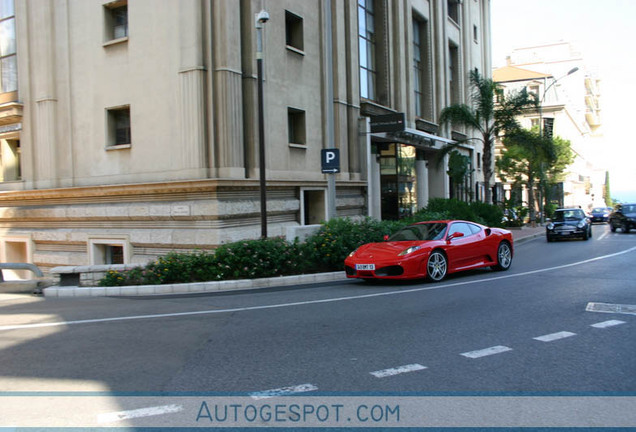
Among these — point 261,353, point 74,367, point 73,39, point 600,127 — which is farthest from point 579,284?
point 600,127

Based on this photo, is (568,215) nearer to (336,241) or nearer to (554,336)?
(336,241)

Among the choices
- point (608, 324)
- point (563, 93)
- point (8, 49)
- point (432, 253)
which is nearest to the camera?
point (608, 324)

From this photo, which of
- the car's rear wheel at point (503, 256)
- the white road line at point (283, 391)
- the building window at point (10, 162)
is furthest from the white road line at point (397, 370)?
the building window at point (10, 162)

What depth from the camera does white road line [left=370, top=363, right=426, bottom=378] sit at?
5.21m

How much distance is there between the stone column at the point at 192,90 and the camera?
50.9 ft

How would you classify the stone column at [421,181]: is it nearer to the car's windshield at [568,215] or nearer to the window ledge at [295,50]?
the car's windshield at [568,215]

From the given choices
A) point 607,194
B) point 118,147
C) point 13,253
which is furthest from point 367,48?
point 607,194

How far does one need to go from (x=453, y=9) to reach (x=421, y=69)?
839cm

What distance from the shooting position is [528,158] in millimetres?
36969

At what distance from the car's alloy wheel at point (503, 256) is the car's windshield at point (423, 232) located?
6.32 feet

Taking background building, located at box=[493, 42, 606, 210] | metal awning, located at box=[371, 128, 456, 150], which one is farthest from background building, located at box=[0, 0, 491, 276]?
background building, located at box=[493, 42, 606, 210]

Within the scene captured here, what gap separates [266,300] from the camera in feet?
32.6

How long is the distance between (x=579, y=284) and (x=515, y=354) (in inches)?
233

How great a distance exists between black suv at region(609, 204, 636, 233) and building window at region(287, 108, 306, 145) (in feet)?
65.8
